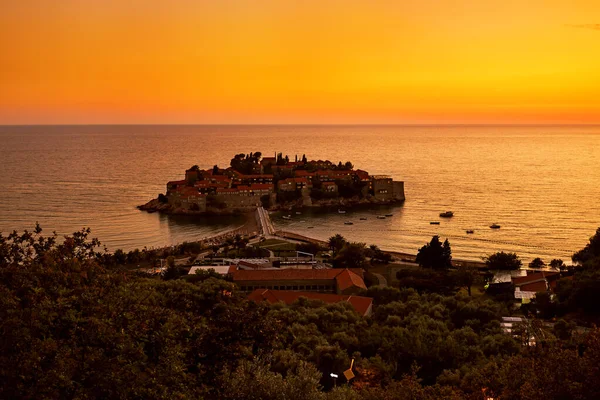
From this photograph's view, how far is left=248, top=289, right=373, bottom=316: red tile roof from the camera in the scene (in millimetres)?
16328

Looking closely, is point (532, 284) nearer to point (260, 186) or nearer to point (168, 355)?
point (168, 355)

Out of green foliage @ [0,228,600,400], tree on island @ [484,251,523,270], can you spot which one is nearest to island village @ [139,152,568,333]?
tree on island @ [484,251,523,270]

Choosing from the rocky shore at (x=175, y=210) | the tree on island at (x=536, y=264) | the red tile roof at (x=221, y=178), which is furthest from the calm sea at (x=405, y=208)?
the red tile roof at (x=221, y=178)

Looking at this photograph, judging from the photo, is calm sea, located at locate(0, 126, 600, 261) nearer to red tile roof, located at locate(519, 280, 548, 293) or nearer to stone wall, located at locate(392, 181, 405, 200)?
stone wall, located at locate(392, 181, 405, 200)

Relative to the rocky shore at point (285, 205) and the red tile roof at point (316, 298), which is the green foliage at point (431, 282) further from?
the rocky shore at point (285, 205)

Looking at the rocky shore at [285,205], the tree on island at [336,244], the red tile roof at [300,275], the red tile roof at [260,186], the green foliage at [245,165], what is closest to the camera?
the red tile roof at [300,275]

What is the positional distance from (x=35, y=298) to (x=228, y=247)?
23375mm

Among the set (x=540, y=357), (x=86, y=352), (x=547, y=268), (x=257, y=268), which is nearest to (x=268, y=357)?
(x=86, y=352)

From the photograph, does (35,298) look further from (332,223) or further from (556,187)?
(556,187)

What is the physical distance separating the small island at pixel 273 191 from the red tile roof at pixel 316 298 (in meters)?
26.8

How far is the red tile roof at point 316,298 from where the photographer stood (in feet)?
53.6

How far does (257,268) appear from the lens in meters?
23.7

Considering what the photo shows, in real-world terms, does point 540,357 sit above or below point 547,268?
above

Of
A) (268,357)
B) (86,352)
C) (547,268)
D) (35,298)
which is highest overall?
(35,298)
